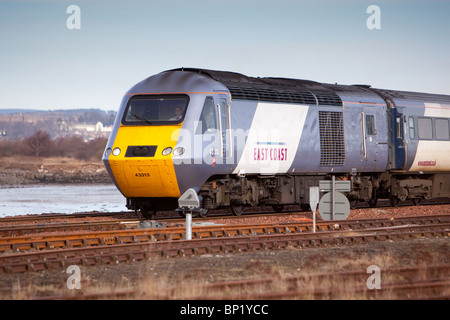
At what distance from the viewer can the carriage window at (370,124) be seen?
78.5ft

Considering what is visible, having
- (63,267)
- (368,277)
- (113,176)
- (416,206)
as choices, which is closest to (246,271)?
(368,277)

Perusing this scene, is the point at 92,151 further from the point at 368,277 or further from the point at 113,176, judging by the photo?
the point at 368,277

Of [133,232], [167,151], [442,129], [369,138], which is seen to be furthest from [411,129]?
[133,232]

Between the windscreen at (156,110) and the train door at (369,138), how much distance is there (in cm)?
731

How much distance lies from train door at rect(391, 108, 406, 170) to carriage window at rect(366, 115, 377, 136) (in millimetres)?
983

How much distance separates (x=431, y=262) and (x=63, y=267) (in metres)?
6.16

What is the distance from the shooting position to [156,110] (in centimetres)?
1894

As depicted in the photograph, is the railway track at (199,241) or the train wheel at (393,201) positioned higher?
the railway track at (199,241)

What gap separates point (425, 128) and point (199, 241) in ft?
44.5

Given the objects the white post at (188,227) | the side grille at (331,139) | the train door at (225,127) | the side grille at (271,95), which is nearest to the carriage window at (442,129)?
the side grille at (331,139)

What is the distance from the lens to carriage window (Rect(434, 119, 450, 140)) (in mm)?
26422

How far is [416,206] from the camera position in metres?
25.7

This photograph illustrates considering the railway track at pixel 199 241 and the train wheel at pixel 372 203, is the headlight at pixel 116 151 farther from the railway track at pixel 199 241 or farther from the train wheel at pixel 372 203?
the train wheel at pixel 372 203

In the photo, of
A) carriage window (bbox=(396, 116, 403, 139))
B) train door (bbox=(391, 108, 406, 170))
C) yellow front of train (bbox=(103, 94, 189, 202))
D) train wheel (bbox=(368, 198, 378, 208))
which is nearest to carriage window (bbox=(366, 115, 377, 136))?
train door (bbox=(391, 108, 406, 170))
